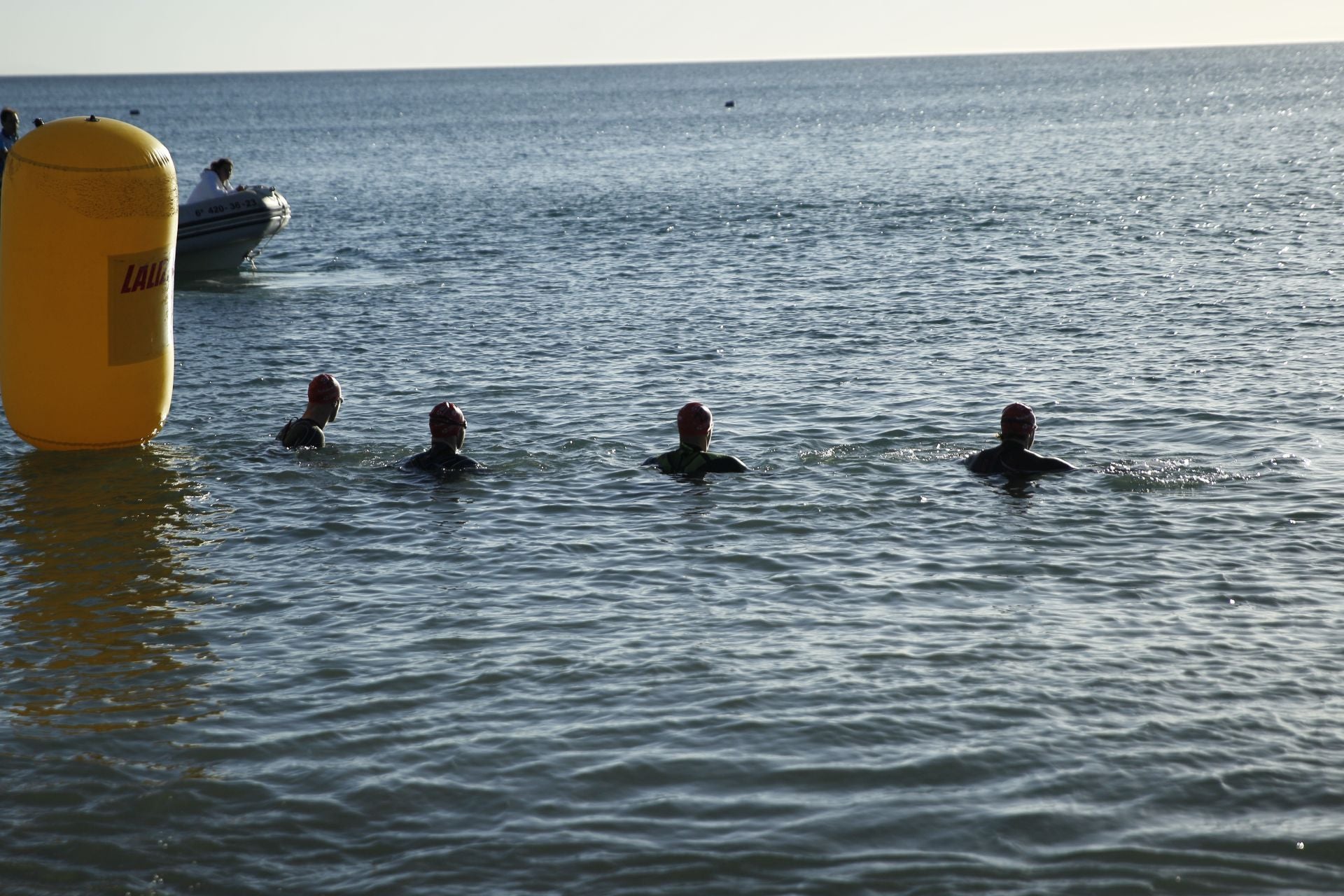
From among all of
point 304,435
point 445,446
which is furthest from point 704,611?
point 304,435

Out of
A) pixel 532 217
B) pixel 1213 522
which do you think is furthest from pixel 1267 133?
pixel 1213 522

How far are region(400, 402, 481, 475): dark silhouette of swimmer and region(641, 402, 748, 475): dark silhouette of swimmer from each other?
7.04 ft

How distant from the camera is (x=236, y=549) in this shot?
473 inches

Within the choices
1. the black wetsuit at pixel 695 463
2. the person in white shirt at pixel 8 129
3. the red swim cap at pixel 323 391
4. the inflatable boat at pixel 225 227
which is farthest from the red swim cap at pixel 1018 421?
the inflatable boat at pixel 225 227

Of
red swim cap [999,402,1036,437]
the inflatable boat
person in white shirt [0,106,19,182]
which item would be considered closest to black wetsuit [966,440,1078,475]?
red swim cap [999,402,1036,437]

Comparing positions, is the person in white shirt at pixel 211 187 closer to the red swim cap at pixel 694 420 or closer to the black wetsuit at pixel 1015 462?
the red swim cap at pixel 694 420

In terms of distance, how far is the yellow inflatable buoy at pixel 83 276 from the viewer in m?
12.5

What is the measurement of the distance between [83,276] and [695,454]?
250 inches

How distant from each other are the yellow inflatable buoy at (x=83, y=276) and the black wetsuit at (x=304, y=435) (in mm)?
1833

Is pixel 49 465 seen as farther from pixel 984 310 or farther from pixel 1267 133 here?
pixel 1267 133

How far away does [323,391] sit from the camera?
1503cm

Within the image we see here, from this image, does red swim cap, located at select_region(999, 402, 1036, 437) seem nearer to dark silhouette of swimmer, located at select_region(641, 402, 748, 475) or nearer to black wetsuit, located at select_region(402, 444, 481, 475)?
dark silhouette of swimmer, located at select_region(641, 402, 748, 475)

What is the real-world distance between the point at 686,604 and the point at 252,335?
15.2m

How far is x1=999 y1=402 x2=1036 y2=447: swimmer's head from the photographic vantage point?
43.9 feet
